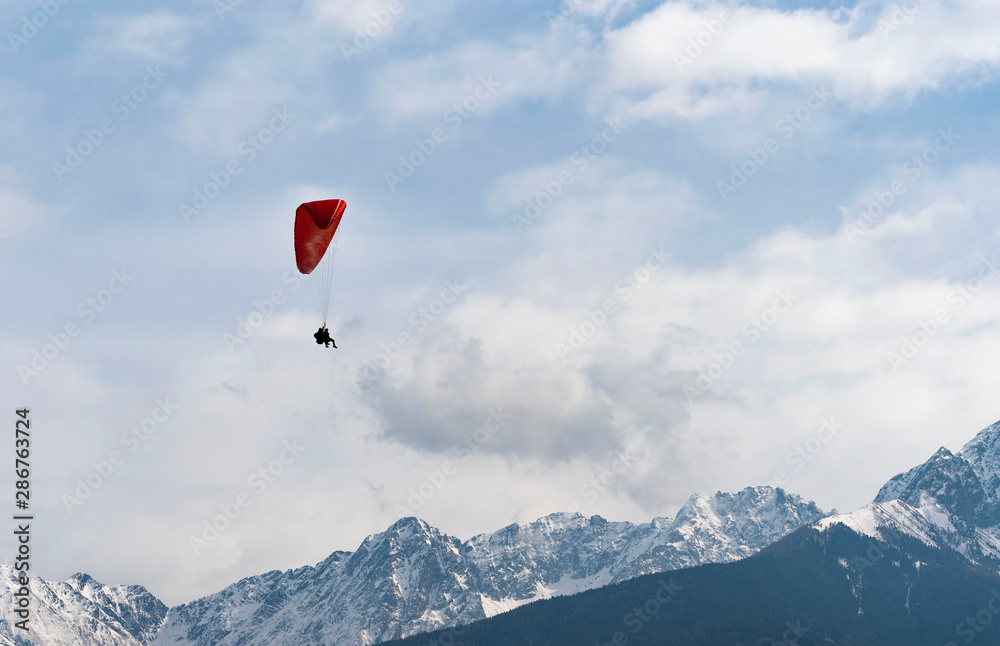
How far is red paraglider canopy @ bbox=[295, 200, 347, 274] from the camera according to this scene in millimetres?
85500

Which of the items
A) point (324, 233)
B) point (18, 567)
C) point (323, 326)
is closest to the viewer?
point (323, 326)

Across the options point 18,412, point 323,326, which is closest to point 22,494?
point 18,412

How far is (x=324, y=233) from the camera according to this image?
8644 centimetres

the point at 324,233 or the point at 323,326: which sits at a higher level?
the point at 324,233

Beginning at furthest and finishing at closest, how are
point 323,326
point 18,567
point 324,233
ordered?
point 18,567
point 324,233
point 323,326

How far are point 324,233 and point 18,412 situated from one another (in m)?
29.3

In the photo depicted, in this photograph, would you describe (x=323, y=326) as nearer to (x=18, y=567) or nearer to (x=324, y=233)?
(x=324, y=233)

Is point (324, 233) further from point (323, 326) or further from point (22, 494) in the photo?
point (22, 494)

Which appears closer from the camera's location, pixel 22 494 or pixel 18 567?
pixel 22 494

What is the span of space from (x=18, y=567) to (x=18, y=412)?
16.0 metres

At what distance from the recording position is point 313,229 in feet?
283

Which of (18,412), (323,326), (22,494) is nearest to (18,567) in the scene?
(22,494)

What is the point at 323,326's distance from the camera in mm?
80000

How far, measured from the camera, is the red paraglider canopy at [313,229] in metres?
85.5
